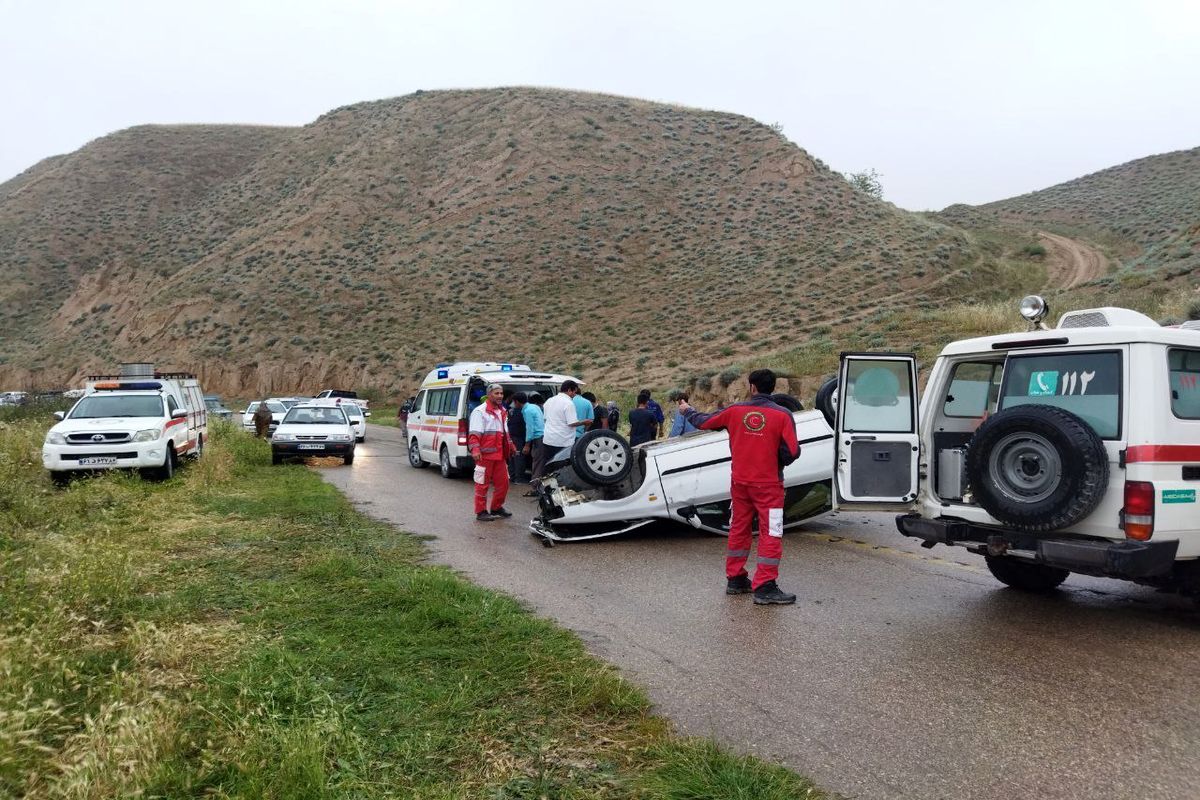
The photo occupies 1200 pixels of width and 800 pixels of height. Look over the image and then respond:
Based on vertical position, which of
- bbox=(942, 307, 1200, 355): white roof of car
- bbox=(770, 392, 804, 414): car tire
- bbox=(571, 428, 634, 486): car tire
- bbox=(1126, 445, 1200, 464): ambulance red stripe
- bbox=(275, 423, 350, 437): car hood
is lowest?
bbox=(275, 423, 350, 437): car hood

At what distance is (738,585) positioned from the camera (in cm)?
697

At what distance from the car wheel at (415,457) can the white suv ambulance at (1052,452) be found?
13.3 m

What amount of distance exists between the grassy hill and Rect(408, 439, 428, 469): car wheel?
15.7 m

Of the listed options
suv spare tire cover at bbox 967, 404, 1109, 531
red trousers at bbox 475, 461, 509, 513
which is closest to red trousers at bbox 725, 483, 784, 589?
suv spare tire cover at bbox 967, 404, 1109, 531

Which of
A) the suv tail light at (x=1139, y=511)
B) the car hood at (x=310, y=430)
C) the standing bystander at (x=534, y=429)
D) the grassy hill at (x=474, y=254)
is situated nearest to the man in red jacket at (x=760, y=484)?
the suv tail light at (x=1139, y=511)

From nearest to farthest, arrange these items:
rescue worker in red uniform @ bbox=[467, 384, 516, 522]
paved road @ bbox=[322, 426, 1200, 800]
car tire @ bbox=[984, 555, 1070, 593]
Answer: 1. paved road @ bbox=[322, 426, 1200, 800]
2. car tire @ bbox=[984, 555, 1070, 593]
3. rescue worker in red uniform @ bbox=[467, 384, 516, 522]

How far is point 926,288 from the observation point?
1518 inches

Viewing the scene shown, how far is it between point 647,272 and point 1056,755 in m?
45.7

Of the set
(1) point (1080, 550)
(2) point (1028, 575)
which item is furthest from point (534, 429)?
(1) point (1080, 550)

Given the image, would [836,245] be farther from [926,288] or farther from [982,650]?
[982,650]

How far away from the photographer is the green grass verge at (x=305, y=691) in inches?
136

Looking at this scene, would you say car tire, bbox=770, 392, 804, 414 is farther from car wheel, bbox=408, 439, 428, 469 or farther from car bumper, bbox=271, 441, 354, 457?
car bumper, bbox=271, 441, 354, 457

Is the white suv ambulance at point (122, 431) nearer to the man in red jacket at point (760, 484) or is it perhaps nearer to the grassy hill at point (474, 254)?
the man in red jacket at point (760, 484)

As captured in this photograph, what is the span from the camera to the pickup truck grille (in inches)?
531
